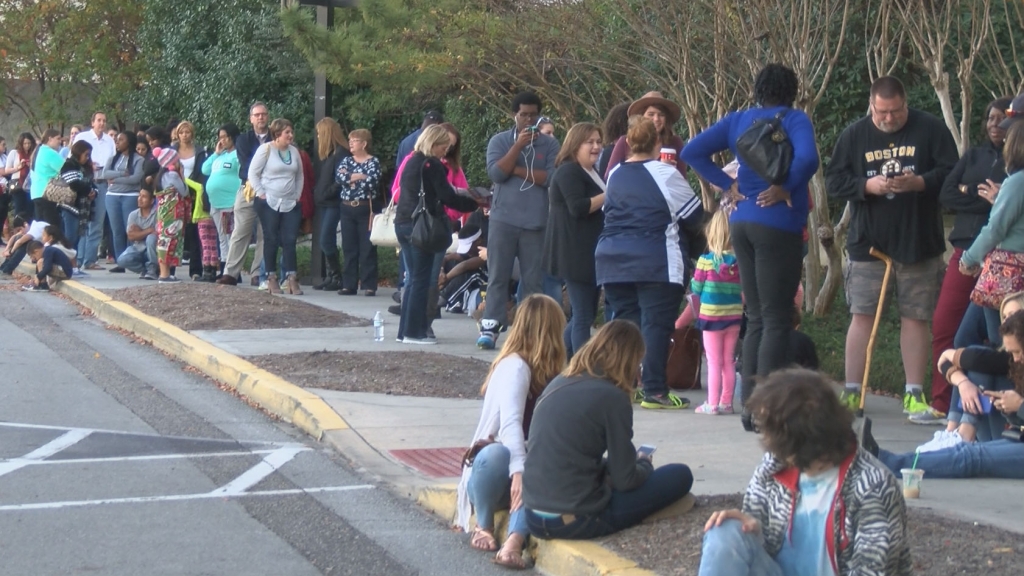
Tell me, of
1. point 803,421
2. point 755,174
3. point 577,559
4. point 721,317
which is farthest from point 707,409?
point 803,421

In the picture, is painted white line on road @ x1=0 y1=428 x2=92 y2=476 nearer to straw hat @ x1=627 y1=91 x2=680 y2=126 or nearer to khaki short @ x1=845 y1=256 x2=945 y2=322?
straw hat @ x1=627 y1=91 x2=680 y2=126

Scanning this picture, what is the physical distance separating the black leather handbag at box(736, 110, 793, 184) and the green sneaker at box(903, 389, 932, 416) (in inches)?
73.9

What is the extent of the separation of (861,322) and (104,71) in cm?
2728

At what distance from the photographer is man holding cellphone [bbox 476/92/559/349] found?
10406 millimetres

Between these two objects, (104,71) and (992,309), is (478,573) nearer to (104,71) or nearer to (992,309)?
(992,309)

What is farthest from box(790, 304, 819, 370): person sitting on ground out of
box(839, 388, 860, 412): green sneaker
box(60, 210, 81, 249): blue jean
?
box(60, 210, 81, 249): blue jean

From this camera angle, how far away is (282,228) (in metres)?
15.2

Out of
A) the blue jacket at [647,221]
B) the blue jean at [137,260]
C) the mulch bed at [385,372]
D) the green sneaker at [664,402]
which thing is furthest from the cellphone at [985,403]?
the blue jean at [137,260]

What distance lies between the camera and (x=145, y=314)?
13.4 metres

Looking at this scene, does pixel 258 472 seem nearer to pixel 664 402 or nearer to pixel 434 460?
pixel 434 460

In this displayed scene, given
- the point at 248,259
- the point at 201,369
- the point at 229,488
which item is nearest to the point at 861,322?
the point at 229,488

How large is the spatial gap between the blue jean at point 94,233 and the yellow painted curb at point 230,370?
3404mm

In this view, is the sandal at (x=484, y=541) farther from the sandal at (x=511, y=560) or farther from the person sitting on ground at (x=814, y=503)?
the person sitting on ground at (x=814, y=503)

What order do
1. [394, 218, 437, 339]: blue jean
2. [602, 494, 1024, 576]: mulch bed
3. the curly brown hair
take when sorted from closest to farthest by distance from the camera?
the curly brown hair
[602, 494, 1024, 576]: mulch bed
[394, 218, 437, 339]: blue jean
